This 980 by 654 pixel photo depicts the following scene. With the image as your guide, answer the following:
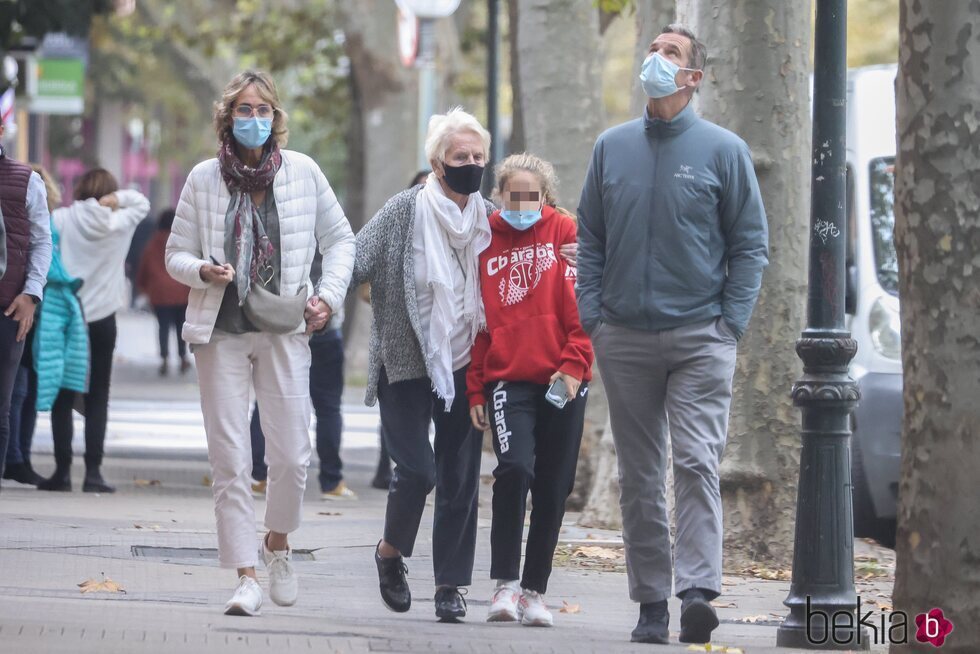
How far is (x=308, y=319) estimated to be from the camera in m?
6.86

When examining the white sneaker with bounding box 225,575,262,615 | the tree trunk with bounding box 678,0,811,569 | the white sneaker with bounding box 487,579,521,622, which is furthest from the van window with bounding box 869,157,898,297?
the white sneaker with bounding box 225,575,262,615

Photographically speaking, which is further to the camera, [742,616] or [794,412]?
[794,412]

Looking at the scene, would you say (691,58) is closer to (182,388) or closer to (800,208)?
(800,208)

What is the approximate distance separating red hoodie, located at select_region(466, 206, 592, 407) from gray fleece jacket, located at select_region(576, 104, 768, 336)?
216mm

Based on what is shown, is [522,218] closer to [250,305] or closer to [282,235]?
[282,235]

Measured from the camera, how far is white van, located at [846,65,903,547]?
1051 centimetres

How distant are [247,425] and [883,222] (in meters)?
5.44

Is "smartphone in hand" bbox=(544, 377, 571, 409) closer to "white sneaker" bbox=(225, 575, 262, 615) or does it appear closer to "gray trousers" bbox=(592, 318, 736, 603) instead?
"gray trousers" bbox=(592, 318, 736, 603)

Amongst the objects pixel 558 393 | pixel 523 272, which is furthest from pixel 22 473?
pixel 558 393

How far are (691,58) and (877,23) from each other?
3428 cm

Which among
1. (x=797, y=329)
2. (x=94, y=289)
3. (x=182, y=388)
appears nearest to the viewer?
(x=797, y=329)

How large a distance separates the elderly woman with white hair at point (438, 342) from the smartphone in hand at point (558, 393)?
412 mm

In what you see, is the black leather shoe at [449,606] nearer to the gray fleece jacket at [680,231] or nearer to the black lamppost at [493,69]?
the gray fleece jacket at [680,231]

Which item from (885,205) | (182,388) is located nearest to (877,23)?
(182,388)
